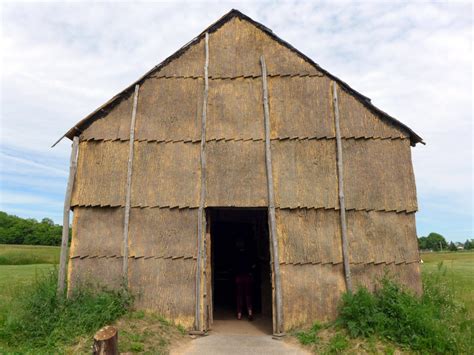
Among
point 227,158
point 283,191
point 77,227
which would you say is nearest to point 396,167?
point 283,191

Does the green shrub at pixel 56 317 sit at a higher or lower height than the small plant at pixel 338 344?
higher

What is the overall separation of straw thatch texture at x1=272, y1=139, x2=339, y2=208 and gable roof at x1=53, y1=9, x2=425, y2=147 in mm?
1323

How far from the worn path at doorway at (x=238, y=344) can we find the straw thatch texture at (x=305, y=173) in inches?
111

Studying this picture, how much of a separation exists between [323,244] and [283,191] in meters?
1.43

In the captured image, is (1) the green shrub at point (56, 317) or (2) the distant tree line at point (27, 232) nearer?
(1) the green shrub at point (56, 317)

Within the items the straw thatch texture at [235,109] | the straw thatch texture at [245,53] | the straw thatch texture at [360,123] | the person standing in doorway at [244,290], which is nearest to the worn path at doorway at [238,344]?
the person standing in doorway at [244,290]

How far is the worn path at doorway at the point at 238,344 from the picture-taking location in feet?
22.5

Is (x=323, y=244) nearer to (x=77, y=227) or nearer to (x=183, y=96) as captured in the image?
(x=183, y=96)

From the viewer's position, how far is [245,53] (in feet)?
30.1

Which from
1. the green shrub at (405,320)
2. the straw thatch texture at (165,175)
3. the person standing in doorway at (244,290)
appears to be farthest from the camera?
the person standing in doorway at (244,290)

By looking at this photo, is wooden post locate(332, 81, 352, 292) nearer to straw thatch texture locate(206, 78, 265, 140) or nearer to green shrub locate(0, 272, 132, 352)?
straw thatch texture locate(206, 78, 265, 140)

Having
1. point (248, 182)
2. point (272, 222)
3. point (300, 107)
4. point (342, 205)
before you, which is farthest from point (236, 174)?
point (342, 205)

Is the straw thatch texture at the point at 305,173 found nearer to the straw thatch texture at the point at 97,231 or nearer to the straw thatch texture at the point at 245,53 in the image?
the straw thatch texture at the point at 245,53

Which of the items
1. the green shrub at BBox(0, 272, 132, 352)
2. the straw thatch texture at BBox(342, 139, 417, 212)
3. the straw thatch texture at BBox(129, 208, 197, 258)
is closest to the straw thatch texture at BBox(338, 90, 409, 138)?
the straw thatch texture at BBox(342, 139, 417, 212)
